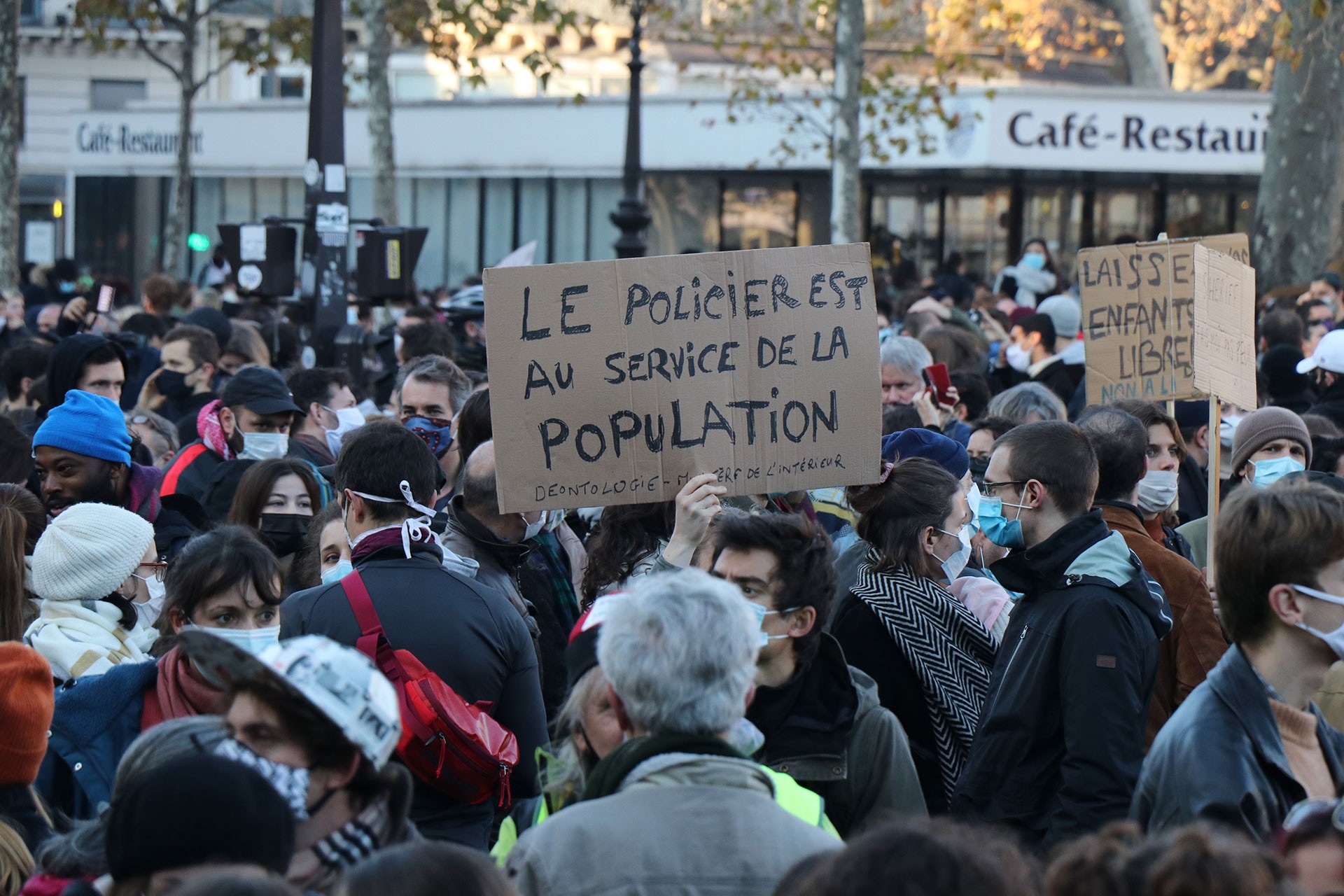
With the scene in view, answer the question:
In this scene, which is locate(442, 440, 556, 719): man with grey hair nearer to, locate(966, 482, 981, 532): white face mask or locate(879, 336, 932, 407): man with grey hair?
locate(966, 482, 981, 532): white face mask

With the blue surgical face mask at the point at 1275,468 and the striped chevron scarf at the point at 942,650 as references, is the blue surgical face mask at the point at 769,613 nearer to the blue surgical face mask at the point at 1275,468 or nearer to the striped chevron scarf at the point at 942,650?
the striped chevron scarf at the point at 942,650

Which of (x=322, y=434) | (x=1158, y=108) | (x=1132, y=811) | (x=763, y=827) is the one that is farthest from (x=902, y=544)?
(x=1158, y=108)

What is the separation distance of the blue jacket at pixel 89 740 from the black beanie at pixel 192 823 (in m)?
1.49

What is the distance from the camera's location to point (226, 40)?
84.3 ft

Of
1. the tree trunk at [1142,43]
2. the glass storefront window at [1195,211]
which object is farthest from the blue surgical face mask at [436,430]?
the glass storefront window at [1195,211]

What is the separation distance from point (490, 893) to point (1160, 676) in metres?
2.79

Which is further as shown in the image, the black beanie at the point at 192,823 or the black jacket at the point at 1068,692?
the black jacket at the point at 1068,692

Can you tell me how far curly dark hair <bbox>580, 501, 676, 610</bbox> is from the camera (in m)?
4.60

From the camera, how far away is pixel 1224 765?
303cm

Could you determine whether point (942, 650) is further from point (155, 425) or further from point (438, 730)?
point (155, 425)

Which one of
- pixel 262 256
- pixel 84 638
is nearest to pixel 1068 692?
pixel 84 638

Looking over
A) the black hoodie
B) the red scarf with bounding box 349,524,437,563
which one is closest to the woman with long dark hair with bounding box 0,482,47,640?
the red scarf with bounding box 349,524,437,563

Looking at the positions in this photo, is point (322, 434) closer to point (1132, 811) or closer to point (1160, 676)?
point (1160, 676)

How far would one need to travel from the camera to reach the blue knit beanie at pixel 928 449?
519cm
